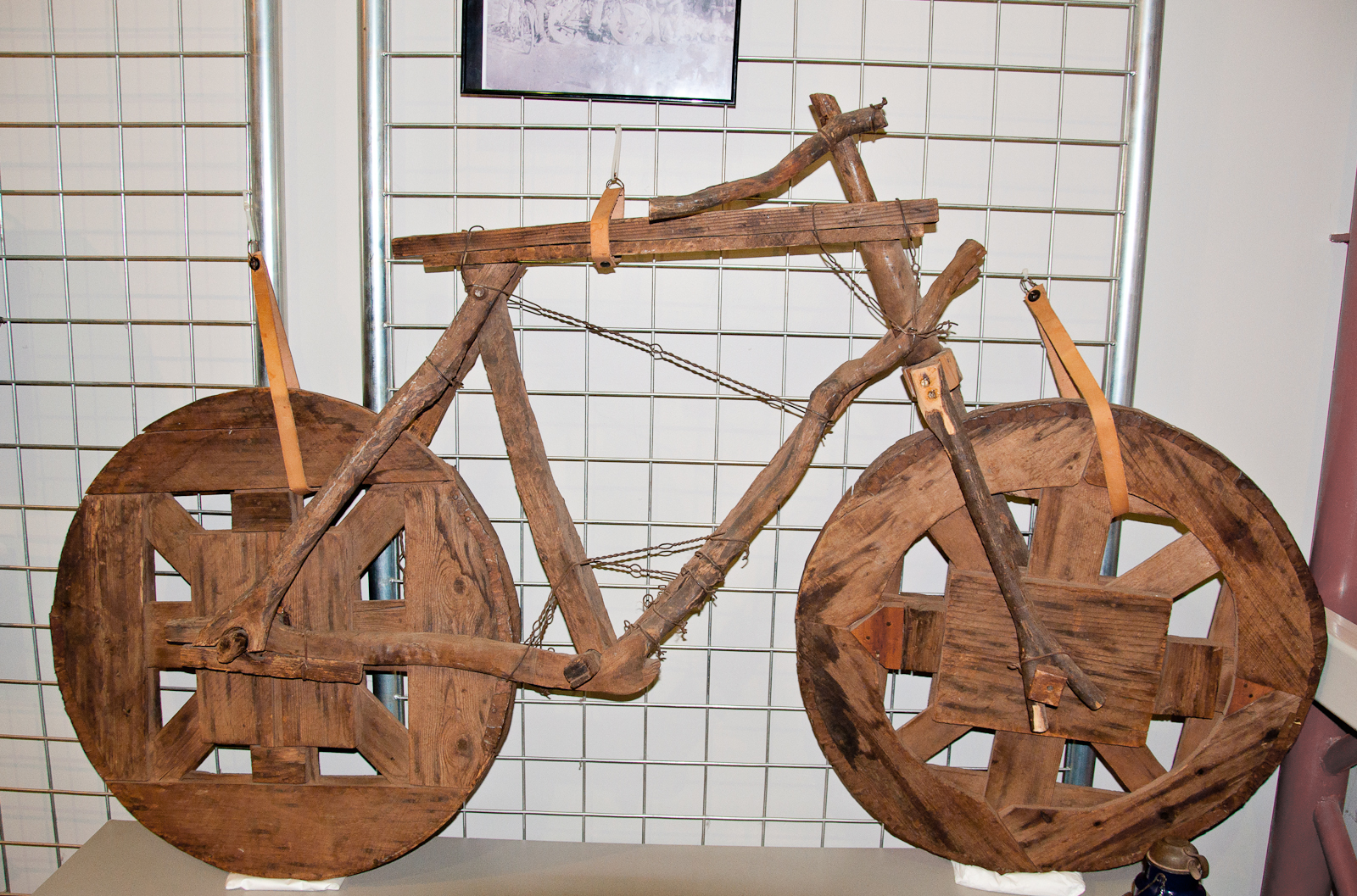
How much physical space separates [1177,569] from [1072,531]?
0.56 ft

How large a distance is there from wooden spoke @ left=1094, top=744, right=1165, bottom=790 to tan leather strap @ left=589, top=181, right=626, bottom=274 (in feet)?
3.54

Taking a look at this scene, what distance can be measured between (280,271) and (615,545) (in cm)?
73

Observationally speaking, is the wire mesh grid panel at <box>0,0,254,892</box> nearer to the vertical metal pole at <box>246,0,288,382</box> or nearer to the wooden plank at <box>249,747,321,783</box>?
the vertical metal pole at <box>246,0,288,382</box>

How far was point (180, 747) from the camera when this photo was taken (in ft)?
4.25

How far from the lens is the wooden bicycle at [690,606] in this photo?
1.14 meters

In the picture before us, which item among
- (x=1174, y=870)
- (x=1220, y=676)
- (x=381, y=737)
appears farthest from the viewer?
(x=381, y=737)

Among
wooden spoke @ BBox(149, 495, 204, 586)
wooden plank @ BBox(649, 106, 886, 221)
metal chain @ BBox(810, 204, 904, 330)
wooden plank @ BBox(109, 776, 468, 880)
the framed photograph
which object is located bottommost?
wooden plank @ BBox(109, 776, 468, 880)

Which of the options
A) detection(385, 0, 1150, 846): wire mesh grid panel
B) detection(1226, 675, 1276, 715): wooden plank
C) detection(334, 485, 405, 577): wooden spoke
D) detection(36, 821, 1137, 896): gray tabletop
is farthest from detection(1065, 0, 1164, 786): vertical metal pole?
detection(334, 485, 405, 577): wooden spoke

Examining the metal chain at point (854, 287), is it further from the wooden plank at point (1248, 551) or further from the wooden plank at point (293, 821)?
the wooden plank at point (293, 821)

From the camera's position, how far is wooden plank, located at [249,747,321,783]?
1.25m

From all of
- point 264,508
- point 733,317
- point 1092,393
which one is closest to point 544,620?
point 264,508

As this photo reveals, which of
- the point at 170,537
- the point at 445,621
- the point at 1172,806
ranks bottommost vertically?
the point at 1172,806

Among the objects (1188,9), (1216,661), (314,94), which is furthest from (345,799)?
(1188,9)

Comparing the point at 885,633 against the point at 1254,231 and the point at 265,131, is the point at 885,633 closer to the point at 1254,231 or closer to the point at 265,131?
the point at 1254,231
